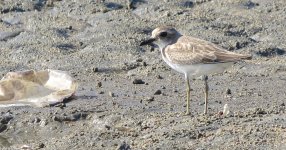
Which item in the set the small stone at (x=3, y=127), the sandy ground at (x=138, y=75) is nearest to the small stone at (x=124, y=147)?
the sandy ground at (x=138, y=75)

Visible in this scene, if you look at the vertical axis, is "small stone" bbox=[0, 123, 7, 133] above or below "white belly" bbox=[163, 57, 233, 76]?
below

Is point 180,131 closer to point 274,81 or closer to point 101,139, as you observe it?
point 101,139

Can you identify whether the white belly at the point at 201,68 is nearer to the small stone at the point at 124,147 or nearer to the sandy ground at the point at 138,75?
the sandy ground at the point at 138,75

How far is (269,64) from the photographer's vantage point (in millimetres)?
11133

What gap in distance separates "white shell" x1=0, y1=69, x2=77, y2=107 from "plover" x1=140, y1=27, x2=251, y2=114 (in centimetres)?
141

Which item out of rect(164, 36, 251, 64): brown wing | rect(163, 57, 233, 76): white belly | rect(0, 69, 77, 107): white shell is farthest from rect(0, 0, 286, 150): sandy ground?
rect(164, 36, 251, 64): brown wing

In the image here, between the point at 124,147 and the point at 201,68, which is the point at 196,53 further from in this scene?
the point at 124,147

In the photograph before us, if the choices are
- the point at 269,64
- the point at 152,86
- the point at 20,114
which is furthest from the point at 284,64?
the point at 20,114

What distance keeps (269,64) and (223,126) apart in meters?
2.86

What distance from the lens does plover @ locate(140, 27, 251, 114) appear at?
873 centimetres

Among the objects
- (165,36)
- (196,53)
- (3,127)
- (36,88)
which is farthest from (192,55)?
(36,88)

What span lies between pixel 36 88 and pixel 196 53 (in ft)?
7.45

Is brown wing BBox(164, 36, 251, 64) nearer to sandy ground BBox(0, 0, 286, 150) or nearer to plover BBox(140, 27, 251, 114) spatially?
plover BBox(140, 27, 251, 114)

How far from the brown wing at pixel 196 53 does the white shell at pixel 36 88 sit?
157 cm
